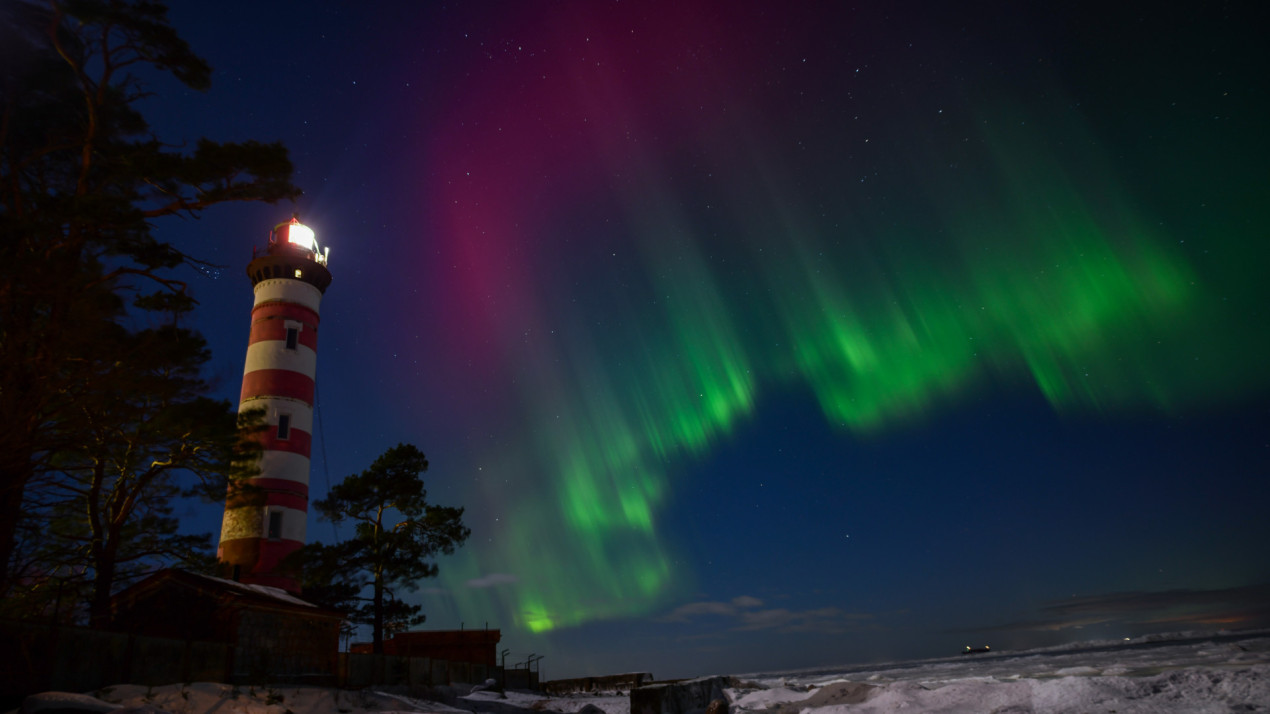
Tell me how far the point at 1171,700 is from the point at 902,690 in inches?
200

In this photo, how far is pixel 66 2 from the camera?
1321 cm

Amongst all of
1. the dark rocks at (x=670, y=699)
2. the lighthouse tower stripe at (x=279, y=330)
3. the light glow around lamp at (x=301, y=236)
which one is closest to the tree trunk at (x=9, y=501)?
the dark rocks at (x=670, y=699)

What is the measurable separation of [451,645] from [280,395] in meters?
17.9

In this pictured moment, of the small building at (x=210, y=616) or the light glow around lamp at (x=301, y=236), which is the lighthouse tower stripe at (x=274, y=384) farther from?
the small building at (x=210, y=616)

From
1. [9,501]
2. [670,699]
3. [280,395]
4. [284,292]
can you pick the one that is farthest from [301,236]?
[670,699]

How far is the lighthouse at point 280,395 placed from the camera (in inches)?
1257

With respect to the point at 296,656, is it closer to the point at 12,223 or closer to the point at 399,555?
the point at 399,555

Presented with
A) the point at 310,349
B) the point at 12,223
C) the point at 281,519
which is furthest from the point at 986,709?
the point at 310,349

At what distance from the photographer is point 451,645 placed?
1609 inches

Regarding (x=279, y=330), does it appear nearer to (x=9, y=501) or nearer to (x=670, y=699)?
(x=9, y=501)

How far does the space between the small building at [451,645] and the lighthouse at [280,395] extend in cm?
1010

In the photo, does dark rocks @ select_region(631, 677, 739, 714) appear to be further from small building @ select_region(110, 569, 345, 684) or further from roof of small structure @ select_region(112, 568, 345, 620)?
roof of small structure @ select_region(112, 568, 345, 620)

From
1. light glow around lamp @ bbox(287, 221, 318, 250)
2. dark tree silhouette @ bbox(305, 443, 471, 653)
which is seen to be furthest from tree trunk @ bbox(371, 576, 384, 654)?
light glow around lamp @ bbox(287, 221, 318, 250)

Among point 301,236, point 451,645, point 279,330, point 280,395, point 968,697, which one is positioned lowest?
point 968,697
